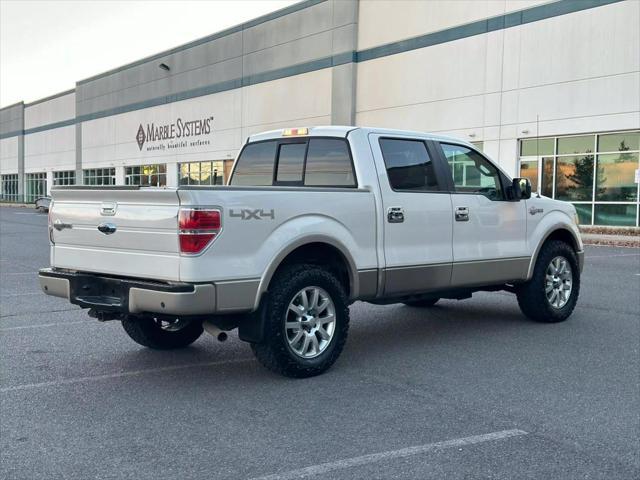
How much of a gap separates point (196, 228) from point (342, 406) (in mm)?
1594

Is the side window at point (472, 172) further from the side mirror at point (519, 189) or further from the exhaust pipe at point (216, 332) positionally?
the exhaust pipe at point (216, 332)

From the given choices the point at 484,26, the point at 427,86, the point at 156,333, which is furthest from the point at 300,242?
the point at 427,86

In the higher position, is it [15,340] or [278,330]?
[278,330]

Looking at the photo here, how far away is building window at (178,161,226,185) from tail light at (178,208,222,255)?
3752 cm

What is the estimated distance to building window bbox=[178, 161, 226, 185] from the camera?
4381 cm

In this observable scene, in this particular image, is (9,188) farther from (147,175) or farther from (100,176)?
(147,175)

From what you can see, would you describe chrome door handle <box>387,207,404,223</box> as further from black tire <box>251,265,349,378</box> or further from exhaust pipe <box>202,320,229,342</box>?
exhaust pipe <box>202,320,229,342</box>

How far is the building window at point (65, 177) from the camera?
62.3 metres

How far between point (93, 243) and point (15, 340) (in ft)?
6.87

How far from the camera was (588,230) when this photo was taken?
23.9 metres

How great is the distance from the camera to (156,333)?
21.4 feet

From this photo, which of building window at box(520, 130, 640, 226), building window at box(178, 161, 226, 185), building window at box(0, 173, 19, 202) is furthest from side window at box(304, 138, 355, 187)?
building window at box(0, 173, 19, 202)

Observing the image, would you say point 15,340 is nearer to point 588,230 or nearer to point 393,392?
point 393,392

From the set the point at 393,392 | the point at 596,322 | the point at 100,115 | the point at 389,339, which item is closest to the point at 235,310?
the point at 393,392
